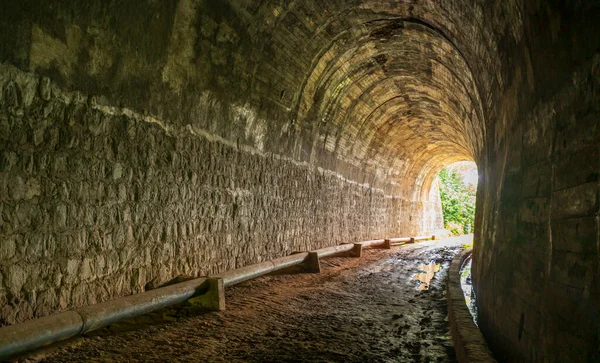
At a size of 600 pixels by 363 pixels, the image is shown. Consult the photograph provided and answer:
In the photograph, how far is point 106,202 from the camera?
4.64m

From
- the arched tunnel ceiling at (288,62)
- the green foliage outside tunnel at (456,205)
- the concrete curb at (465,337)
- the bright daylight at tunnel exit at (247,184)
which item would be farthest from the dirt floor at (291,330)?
the green foliage outside tunnel at (456,205)

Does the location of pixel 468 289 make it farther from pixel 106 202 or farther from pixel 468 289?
pixel 106 202

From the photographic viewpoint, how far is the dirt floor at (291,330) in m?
3.94

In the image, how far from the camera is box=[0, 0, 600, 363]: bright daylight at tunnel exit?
2619mm

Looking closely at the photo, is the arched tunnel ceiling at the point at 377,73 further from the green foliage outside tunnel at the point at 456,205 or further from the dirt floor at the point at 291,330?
the green foliage outside tunnel at the point at 456,205

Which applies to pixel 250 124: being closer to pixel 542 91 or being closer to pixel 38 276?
pixel 38 276

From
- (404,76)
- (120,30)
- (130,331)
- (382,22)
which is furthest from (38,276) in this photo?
(404,76)

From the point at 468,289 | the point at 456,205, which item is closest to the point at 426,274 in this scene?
the point at 468,289

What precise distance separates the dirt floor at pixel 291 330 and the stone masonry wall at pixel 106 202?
20.8 inches

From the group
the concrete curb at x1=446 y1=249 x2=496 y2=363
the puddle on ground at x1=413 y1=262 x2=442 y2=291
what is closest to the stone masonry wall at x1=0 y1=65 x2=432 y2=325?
the puddle on ground at x1=413 y1=262 x2=442 y2=291

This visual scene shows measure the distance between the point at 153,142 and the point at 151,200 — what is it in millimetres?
711

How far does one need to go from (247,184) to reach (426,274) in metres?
5.04

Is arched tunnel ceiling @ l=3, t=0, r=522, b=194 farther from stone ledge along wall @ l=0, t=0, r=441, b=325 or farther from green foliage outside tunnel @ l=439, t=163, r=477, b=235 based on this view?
green foliage outside tunnel @ l=439, t=163, r=477, b=235

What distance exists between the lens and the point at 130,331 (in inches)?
177
